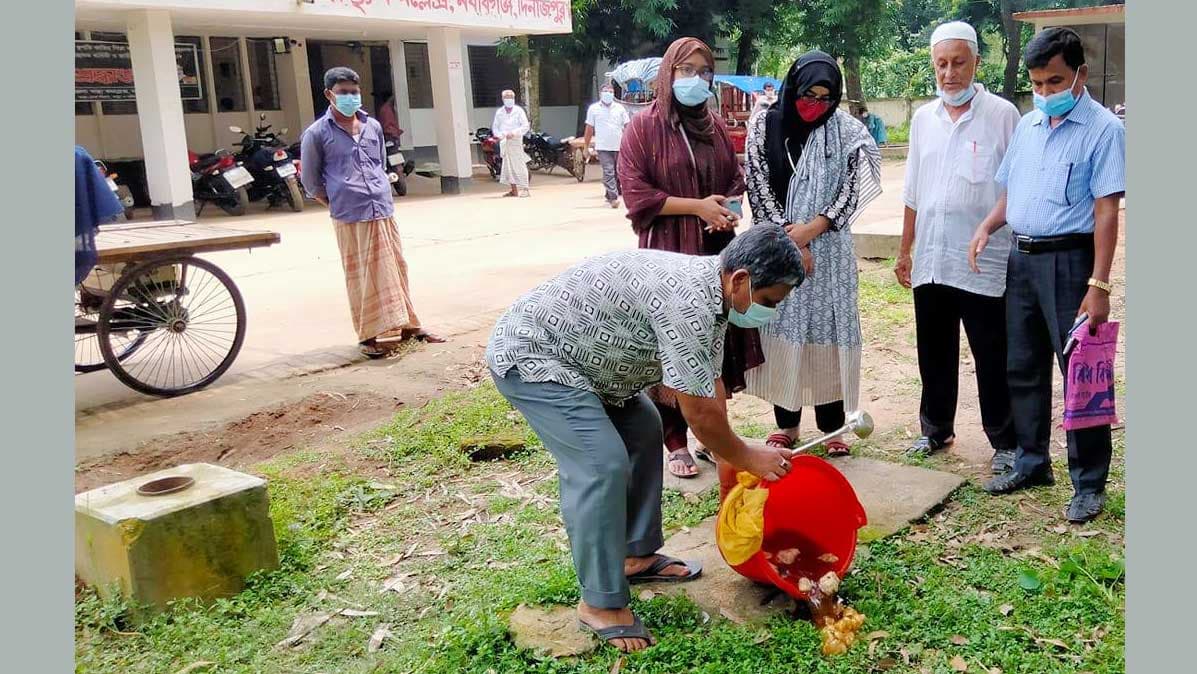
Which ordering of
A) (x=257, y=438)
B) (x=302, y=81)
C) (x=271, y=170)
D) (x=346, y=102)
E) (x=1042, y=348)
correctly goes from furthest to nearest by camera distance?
(x=302, y=81) → (x=271, y=170) → (x=346, y=102) → (x=257, y=438) → (x=1042, y=348)

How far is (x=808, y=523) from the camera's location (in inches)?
131

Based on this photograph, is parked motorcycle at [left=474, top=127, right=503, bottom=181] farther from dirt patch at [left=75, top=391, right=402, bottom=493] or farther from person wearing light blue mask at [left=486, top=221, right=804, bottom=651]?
person wearing light blue mask at [left=486, top=221, right=804, bottom=651]

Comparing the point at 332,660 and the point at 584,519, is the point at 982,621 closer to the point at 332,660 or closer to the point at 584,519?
the point at 584,519

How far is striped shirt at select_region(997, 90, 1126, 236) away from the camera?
3.39 metres

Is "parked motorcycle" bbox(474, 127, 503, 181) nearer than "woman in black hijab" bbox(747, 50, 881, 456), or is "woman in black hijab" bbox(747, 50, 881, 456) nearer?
"woman in black hijab" bbox(747, 50, 881, 456)

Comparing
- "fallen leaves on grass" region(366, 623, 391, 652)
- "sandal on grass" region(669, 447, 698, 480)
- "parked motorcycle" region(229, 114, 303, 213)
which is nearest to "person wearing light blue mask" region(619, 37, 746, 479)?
"sandal on grass" region(669, 447, 698, 480)

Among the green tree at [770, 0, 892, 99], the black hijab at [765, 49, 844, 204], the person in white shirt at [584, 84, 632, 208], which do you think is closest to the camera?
the black hijab at [765, 49, 844, 204]

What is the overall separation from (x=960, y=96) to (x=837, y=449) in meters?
1.57

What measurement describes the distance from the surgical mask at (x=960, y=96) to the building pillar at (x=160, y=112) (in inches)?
423

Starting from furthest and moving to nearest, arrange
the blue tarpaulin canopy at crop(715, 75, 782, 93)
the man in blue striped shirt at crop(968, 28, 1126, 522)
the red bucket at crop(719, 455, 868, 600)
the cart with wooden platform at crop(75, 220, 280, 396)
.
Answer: the blue tarpaulin canopy at crop(715, 75, 782, 93) < the cart with wooden platform at crop(75, 220, 280, 396) < the man in blue striped shirt at crop(968, 28, 1126, 522) < the red bucket at crop(719, 455, 868, 600)

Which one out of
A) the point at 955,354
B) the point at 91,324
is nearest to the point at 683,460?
the point at 955,354

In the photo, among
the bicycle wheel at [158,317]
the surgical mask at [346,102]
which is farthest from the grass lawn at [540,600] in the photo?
the surgical mask at [346,102]

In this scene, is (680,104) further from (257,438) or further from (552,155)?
(552,155)

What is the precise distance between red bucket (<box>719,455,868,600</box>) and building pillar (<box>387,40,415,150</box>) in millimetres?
16192
